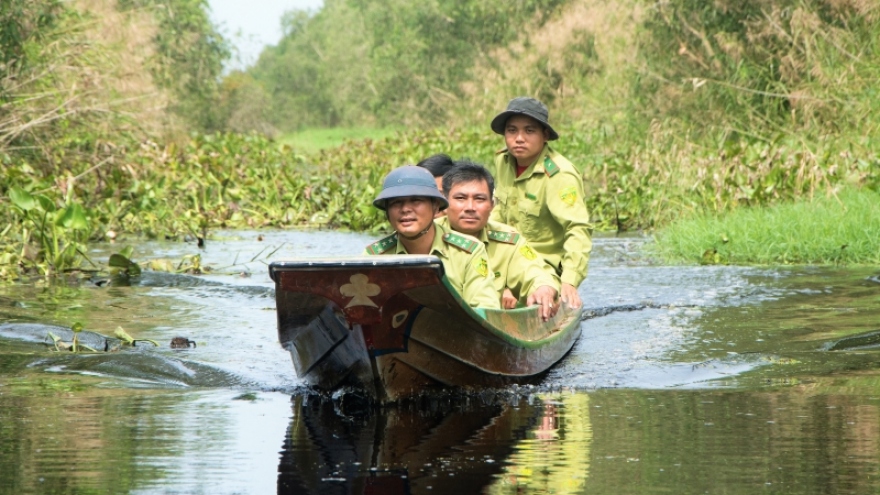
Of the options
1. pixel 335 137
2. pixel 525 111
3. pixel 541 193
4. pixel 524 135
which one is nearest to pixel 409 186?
pixel 525 111

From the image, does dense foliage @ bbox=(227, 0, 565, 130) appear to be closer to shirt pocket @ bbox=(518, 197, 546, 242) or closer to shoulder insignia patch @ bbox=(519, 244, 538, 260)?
shirt pocket @ bbox=(518, 197, 546, 242)

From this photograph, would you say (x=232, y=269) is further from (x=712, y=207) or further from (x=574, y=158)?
(x=574, y=158)

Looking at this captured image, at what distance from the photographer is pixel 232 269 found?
11.2m

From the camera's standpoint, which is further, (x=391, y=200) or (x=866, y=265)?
(x=866, y=265)

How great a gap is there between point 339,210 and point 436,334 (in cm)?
1030

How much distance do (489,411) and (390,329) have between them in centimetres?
70

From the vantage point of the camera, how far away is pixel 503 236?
643 cm

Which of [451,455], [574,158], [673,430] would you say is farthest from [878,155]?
[451,455]

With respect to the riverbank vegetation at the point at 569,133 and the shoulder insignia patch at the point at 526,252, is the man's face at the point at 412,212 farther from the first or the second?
the riverbank vegetation at the point at 569,133

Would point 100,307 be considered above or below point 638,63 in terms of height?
below

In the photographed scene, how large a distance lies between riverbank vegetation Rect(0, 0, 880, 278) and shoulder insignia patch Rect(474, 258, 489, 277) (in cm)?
475

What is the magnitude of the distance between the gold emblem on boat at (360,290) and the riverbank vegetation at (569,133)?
17.6 ft

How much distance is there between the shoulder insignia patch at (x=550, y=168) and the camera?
7.34 metres

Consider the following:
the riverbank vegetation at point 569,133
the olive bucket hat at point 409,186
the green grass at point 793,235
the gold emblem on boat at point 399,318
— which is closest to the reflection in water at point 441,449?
the gold emblem on boat at point 399,318
